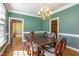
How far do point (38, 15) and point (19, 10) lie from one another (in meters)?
0.18

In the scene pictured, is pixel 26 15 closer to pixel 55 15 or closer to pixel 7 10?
pixel 7 10

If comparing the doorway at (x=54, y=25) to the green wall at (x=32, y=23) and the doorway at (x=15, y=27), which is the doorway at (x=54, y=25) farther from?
the doorway at (x=15, y=27)

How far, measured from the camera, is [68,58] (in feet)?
2.32

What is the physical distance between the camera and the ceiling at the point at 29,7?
2.52 feet

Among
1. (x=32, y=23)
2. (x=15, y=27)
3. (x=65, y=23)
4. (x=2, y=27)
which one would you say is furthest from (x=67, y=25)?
(x=2, y=27)

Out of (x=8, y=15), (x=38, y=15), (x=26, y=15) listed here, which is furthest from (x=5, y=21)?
(x=38, y=15)

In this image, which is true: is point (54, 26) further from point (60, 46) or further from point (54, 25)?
point (60, 46)

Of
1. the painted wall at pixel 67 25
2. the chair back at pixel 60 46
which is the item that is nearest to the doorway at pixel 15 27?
the painted wall at pixel 67 25

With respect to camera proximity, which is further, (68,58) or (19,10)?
(19,10)

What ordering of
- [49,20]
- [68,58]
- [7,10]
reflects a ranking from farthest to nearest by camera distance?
[49,20], [7,10], [68,58]

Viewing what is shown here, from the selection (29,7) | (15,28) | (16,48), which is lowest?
(16,48)

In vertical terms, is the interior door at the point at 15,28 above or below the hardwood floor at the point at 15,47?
above

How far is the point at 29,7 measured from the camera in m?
0.82

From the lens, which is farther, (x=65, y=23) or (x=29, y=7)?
(x=65, y=23)
